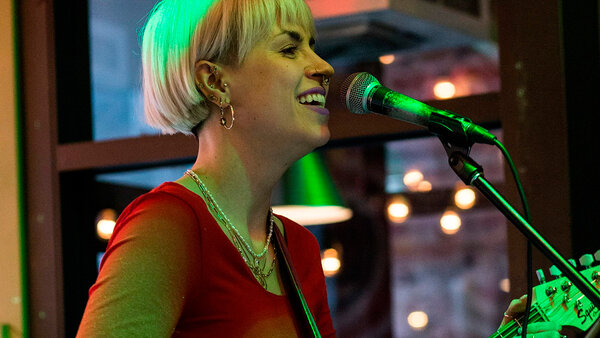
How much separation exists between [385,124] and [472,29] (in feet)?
2.26

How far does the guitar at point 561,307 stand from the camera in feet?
4.70

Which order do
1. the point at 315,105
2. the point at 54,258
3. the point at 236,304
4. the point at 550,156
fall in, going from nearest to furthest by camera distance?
the point at 236,304 < the point at 315,105 < the point at 550,156 < the point at 54,258

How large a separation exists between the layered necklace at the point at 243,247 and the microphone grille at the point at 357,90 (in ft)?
1.14

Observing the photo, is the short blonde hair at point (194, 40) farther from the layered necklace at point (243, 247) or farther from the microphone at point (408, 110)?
the microphone at point (408, 110)

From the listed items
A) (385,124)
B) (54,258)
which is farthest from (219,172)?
(54,258)

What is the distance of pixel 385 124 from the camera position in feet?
7.51

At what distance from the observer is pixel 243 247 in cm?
155

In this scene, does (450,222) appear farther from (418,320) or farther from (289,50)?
(289,50)

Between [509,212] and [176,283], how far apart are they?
575 mm

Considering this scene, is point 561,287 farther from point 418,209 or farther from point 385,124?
point 418,209

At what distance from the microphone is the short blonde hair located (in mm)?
269

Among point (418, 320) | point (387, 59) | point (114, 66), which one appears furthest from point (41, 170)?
point (418, 320)

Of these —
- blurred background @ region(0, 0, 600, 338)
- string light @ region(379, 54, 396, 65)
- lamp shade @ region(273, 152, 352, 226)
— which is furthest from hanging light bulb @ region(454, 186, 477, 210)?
string light @ region(379, 54, 396, 65)

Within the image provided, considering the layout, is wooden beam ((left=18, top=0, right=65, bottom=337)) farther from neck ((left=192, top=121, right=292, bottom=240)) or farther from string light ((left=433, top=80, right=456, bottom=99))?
string light ((left=433, top=80, right=456, bottom=99))
